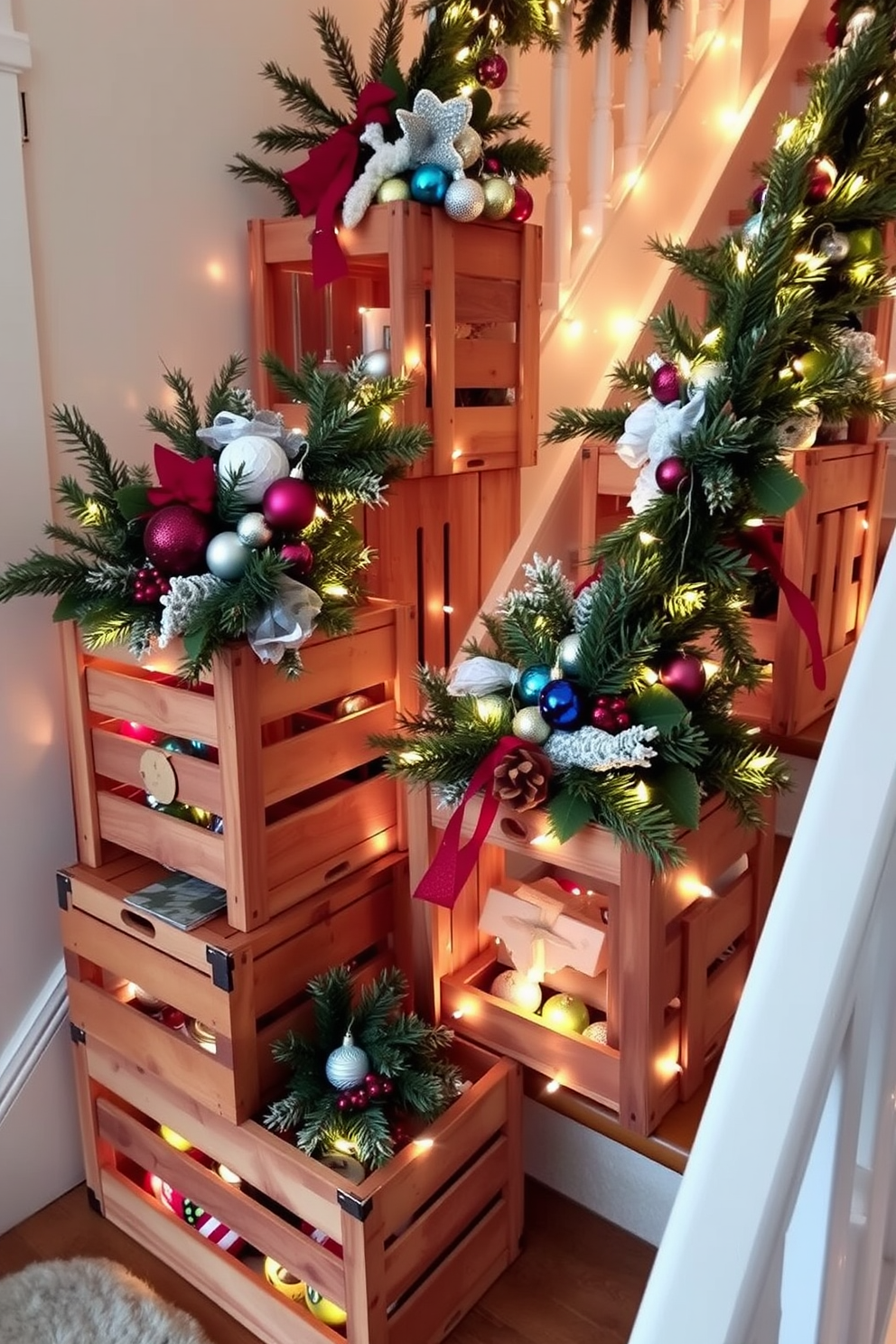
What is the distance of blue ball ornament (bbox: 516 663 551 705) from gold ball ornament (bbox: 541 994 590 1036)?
0.41 meters

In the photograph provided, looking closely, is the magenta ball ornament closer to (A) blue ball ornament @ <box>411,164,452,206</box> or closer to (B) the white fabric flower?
(B) the white fabric flower

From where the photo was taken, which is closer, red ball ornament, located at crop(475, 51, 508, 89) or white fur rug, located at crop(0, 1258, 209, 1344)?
white fur rug, located at crop(0, 1258, 209, 1344)

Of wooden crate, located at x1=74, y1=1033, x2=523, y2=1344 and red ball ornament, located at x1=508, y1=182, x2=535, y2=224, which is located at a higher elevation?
red ball ornament, located at x1=508, y1=182, x2=535, y2=224

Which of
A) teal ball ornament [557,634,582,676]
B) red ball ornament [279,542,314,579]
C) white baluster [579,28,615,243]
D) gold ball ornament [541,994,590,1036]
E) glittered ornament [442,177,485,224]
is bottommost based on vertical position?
gold ball ornament [541,994,590,1036]

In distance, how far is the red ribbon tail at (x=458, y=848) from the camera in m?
1.21

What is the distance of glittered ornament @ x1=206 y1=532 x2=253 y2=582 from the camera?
1.26m

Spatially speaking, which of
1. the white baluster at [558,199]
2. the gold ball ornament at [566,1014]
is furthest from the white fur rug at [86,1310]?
the white baluster at [558,199]

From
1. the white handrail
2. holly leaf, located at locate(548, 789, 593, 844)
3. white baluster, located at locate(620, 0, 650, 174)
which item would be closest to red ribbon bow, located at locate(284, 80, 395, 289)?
white baluster, located at locate(620, 0, 650, 174)

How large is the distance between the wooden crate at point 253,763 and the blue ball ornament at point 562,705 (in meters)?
0.33

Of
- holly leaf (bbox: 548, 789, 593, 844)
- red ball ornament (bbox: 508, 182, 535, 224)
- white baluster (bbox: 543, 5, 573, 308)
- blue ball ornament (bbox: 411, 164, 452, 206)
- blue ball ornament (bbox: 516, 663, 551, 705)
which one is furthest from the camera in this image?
white baluster (bbox: 543, 5, 573, 308)

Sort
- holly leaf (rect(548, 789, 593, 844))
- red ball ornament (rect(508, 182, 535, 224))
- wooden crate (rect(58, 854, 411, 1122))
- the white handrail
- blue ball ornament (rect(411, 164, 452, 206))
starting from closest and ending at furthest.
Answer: the white handrail → holly leaf (rect(548, 789, 593, 844)) → wooden crate (rect(58, 854, 411, 1122)) → blue ball ornament (rect(411, 164, 452, 206)) → red ball ornament (rect(508, 182, 535, 224))

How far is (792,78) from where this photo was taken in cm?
229

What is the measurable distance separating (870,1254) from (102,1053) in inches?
44.3

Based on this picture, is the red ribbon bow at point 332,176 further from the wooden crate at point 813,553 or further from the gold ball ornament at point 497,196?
the wooden crate at point 813,553
